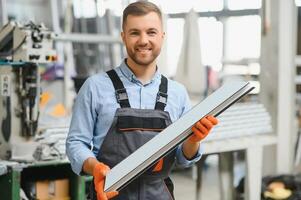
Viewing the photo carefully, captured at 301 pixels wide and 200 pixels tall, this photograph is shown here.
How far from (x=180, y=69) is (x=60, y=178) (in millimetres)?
1610

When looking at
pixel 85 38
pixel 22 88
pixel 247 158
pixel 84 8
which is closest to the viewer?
pixel 22 88

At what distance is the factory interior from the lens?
1369mm

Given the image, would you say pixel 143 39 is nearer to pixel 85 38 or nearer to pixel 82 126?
pixel 82 126

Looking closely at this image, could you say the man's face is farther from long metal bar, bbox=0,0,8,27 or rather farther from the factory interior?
long metal bar, bbox=0,0,8,27

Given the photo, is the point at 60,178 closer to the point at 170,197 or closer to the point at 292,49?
the point at 170,197

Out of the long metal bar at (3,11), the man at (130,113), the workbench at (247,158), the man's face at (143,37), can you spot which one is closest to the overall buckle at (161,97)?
the man at (130,113)

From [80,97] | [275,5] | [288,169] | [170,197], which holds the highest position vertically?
[275,5]

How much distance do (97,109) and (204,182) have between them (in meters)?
3.36

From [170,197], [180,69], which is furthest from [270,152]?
[170,197]

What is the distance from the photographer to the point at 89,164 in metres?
1.25

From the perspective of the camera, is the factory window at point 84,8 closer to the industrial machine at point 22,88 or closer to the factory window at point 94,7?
the factory window at point 94,7

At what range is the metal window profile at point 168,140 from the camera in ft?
3.85

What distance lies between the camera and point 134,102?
1346 millimetres

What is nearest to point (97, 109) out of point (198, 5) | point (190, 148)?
point (190, 148)
